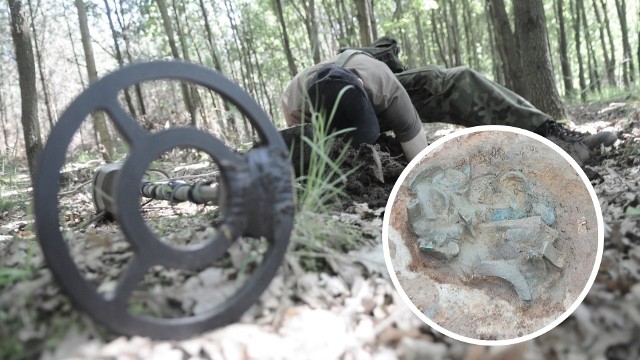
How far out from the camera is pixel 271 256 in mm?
1597

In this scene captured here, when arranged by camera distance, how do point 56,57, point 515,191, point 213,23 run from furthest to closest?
point 56,57, point 213,23, point 515,191

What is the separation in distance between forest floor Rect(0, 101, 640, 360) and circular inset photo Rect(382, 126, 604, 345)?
9cm

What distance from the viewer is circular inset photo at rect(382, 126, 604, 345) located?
184 cm

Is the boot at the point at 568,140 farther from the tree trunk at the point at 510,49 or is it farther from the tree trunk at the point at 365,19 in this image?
the tree trunk at the point at 365,19

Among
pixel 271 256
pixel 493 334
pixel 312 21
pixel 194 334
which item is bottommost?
pixel 493 334

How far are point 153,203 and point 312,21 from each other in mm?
5454

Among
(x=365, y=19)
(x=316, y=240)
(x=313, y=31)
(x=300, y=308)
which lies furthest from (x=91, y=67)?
(x=300, y=308)

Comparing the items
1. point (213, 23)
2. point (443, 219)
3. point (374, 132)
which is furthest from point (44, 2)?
point (443, 219)

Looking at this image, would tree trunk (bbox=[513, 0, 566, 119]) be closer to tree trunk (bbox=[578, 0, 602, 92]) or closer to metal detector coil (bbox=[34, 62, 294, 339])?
metal detector coil (bbox=[34, 62, 294, 339])

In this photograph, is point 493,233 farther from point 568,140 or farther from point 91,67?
point 91,67

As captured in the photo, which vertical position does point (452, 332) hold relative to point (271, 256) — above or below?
below

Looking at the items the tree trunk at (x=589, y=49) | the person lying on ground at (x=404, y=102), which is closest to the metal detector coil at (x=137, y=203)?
the person lying on ground at (x=404, y=102)

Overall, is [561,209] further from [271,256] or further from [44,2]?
[44,2]

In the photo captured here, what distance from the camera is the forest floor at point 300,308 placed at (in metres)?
1.42
